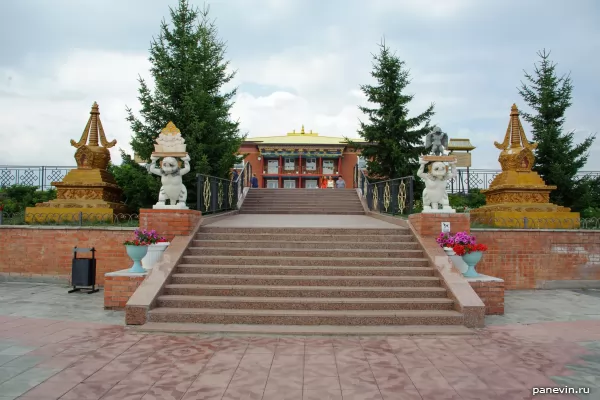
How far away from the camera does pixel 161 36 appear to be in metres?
13.4

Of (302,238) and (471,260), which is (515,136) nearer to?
(471,260)

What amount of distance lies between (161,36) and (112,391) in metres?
12.4

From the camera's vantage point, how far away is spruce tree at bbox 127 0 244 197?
12.2 m

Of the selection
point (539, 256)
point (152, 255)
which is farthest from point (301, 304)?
point (539, 256)

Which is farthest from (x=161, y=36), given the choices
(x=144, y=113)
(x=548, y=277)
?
(x=548, y=277)

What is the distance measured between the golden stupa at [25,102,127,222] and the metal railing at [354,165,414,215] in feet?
26.2

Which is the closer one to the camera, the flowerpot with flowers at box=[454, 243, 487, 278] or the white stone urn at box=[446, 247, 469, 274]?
the flowerpot with flowers at box=[454, 243, 487, 278]

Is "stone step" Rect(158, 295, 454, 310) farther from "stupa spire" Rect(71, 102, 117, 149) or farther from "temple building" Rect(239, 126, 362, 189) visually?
"temple building" Rect(239, 126, 362, 189)

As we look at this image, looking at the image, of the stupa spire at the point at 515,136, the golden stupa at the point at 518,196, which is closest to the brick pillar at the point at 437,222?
the golden stupa at the point at 518,196

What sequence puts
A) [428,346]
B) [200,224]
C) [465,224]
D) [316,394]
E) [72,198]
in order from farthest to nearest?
1. [72,198]
2. [200,224]
3. [465,224]
4. [428,346]
5. [316,394]

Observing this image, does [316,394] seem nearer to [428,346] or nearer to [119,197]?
[428,346]

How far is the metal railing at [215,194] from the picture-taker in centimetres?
1035

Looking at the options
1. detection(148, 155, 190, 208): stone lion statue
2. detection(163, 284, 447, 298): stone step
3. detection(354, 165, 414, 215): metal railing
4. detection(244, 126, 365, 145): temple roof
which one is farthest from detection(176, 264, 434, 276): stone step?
detection(244, 126, 365, 145): temple roof

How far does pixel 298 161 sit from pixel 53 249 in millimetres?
21481
